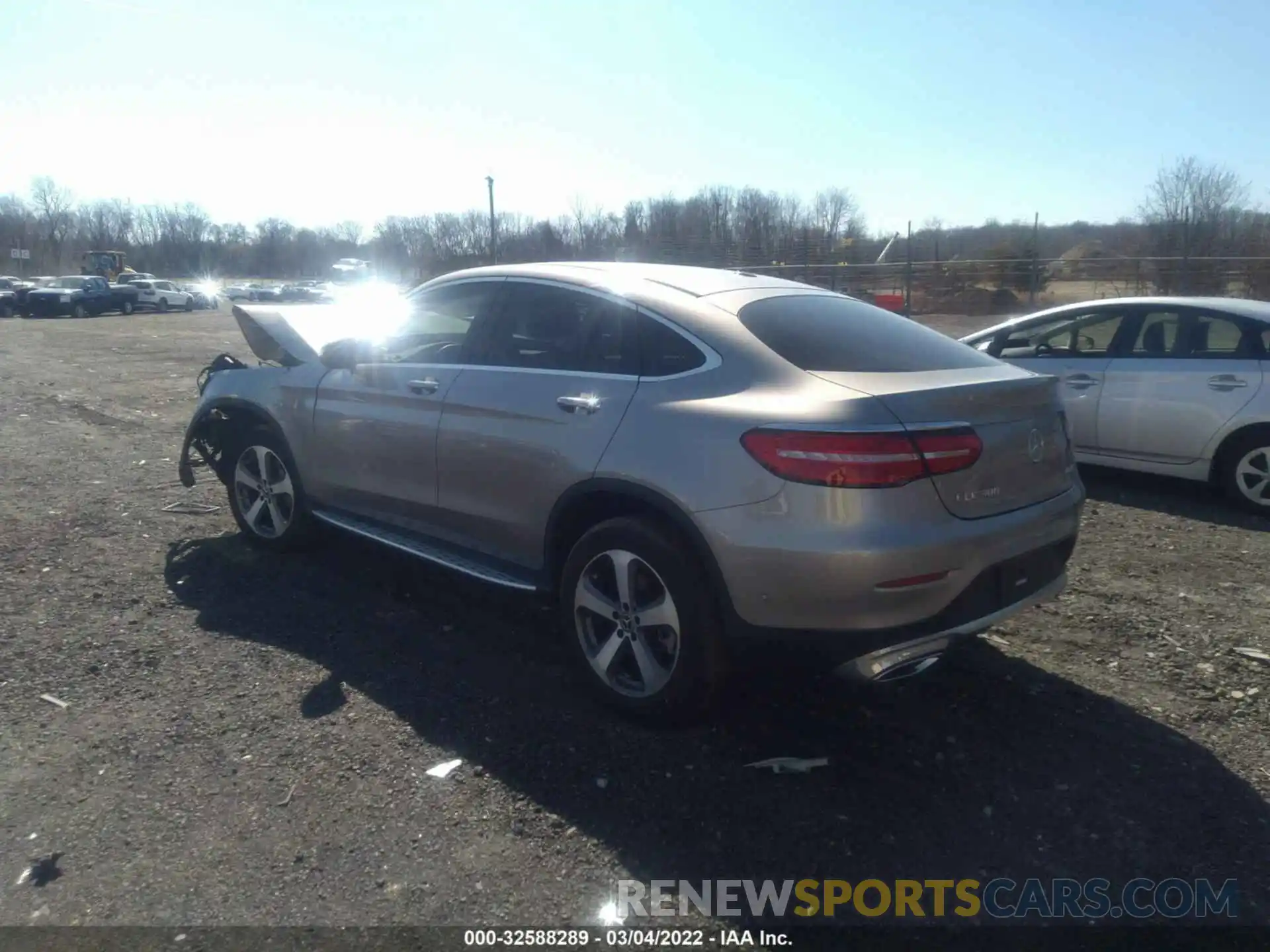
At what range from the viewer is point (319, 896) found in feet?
9.27

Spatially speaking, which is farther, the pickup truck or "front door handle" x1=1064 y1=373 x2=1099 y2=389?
the pickup truck

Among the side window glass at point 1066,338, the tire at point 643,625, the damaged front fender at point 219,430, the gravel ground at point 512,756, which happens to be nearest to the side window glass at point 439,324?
the damaged front fender at point 219,430

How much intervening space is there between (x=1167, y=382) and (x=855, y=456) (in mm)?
4966

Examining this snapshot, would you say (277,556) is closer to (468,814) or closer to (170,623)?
(170,623)

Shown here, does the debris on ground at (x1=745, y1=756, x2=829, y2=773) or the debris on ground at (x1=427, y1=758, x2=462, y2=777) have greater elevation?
the debris on ground at (x1=745, y1=756, x2=829, y2=773)

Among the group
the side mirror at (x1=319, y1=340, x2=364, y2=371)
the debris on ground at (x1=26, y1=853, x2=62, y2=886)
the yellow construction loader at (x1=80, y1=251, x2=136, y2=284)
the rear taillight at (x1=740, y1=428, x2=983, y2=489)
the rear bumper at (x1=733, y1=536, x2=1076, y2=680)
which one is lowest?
the debris on ground at (x1=26, y1=853, x2=62, y2=886)

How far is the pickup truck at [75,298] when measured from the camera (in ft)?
132

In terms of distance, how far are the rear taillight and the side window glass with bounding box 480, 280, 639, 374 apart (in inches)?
33.2

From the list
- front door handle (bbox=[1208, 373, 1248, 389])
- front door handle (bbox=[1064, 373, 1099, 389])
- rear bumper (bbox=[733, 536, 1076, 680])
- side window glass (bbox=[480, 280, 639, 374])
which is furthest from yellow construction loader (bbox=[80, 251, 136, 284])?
rear bumper (bbox=[733, 536, 1076, 680])

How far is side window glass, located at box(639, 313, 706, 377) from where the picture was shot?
3768mm

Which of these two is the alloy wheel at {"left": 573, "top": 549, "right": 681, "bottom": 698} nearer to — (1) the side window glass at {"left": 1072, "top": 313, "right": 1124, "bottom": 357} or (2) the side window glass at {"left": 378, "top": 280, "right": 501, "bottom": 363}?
(2) the side window glass at {"left": 378, "top": 280, "right": 501, "bottom": 363}

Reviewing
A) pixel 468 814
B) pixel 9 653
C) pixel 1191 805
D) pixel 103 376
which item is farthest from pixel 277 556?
pixel 103 376

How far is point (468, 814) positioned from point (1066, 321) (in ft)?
21.3

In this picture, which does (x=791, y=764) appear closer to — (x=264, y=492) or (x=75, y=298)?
(x=264, y=492)
